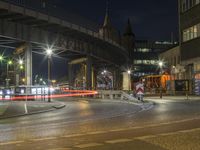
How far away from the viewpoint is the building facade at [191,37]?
5826 centimetres

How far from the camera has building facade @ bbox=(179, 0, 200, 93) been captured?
191 feet

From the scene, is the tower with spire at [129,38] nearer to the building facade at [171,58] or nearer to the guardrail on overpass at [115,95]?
the building facade at [171,58]

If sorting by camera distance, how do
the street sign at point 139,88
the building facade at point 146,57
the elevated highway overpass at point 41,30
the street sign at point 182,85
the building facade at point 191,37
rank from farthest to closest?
the building facade at point 146,57 < the street sign at point 182,85 < the building facade at point 191,37 < the elevated highway overpass at point 41,30 < the street sign at point 139,88

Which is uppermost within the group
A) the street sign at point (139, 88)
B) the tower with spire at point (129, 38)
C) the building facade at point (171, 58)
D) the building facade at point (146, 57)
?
the tower with spire at point (129, 38)

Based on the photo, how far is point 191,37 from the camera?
60000 mm

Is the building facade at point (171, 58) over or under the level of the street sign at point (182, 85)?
over

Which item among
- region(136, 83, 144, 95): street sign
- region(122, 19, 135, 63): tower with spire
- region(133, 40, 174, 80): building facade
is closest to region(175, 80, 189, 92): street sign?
region(136, 83, 144, 95): street sign

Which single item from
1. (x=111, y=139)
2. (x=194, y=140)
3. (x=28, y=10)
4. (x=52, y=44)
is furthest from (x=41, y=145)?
(x=52, y=44)

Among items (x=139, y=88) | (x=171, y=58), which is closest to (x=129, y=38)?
(x=171, y=58)

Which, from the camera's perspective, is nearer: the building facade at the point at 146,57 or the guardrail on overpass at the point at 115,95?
the guardrail on overpass at the point at 115,95

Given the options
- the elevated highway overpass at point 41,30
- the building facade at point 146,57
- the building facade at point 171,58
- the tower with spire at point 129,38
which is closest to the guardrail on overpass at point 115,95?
the elevated highway overpass at point 41,30

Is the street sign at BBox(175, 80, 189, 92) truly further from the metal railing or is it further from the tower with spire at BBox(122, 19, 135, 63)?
the tower with spire at BBox(122, 19, 135, 63)

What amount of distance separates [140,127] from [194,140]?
4311mm

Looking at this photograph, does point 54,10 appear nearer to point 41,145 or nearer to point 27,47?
point 27,47
